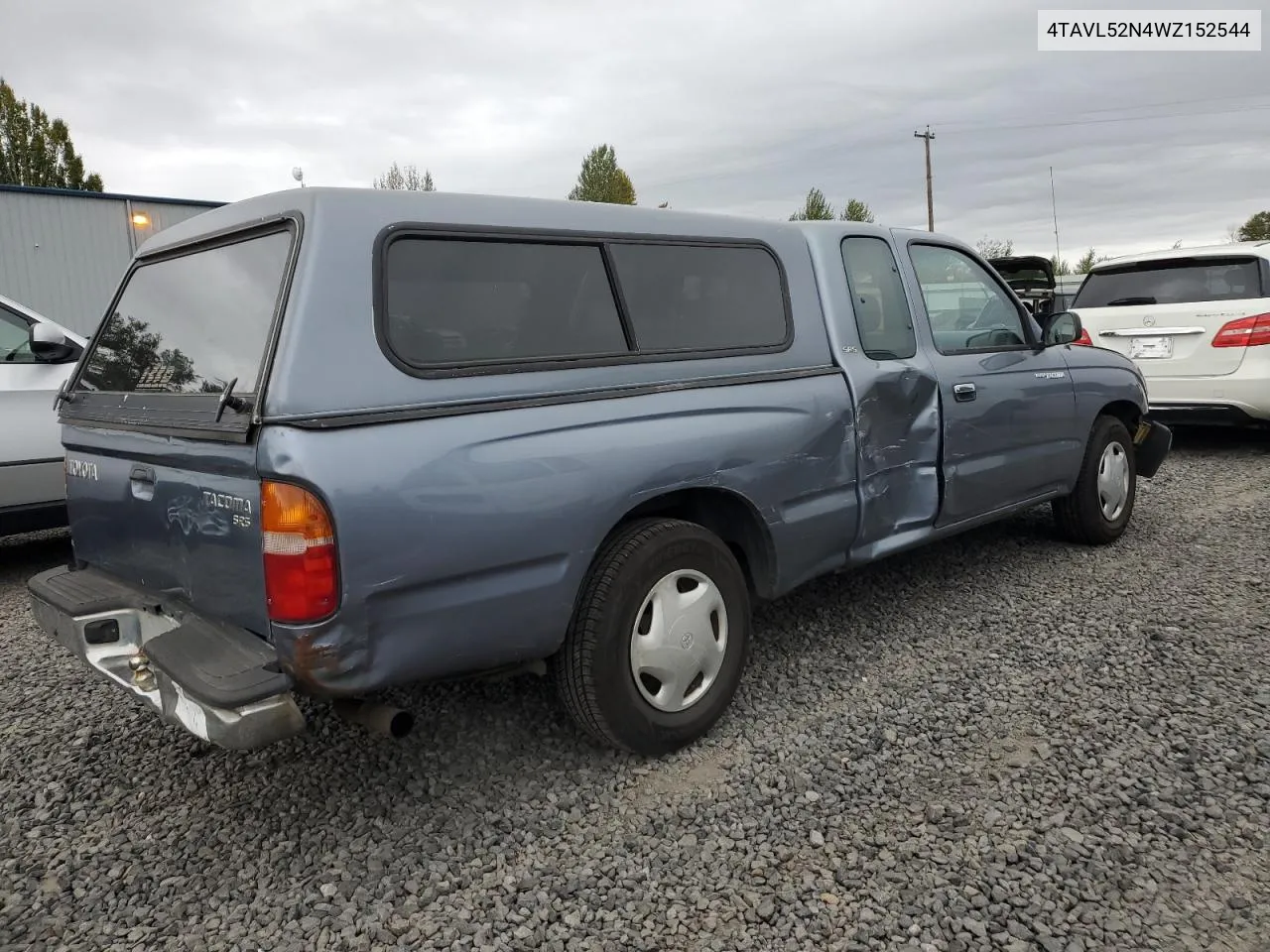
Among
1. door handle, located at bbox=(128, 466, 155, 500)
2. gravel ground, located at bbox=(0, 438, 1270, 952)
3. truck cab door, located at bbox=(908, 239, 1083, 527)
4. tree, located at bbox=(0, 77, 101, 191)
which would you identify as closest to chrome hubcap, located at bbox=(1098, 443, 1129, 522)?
truck cab door, located at bbox=(908, 239, 1083, 527)

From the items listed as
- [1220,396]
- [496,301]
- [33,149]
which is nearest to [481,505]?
[496,301]

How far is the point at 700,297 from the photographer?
317 centimetres

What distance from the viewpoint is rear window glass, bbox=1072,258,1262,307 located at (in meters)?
7.41

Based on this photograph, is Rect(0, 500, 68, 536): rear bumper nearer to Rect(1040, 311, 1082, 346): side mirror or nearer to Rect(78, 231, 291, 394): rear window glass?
Rect(78, 231, 291, 394): rear window glass

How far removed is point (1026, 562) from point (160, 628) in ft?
13.8

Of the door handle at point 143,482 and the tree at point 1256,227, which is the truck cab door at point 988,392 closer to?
the door handle at point 143,482

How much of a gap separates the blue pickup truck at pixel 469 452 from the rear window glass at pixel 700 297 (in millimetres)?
Result: 14

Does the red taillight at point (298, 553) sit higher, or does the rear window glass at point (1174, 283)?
the rear window glass at point (1174, 283)

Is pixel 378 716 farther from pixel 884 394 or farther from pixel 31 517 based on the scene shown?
pixel 31 517

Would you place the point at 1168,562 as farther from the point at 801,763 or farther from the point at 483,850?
the point at 483,850

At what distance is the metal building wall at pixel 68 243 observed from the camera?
15.0 metres

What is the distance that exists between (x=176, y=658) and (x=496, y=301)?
1.28m

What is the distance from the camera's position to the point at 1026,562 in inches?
194

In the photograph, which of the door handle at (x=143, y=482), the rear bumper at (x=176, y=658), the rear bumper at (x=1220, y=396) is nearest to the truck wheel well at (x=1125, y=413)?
the rear bumper at (x=1220, y=396)
